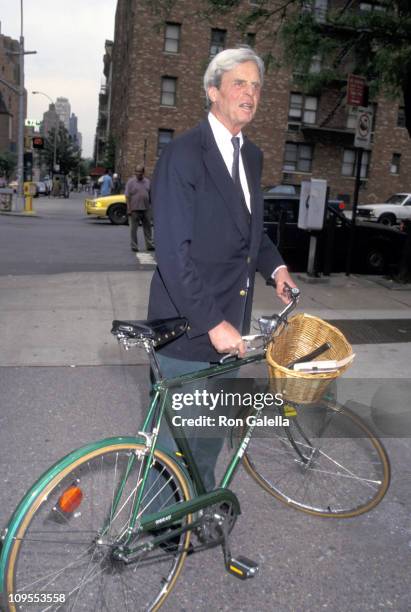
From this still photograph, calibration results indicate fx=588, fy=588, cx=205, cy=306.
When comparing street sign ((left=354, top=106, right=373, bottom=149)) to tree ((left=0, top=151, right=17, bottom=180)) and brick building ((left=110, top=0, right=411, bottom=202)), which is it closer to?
brick building ((left=110, top=0, right=411, bottom=202))

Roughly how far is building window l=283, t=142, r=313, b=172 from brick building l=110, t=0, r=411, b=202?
60 millimetres

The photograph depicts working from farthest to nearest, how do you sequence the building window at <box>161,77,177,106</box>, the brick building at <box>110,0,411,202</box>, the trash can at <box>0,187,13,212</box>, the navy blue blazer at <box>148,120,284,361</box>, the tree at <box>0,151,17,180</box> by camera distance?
the tree at <box>0,151,17,180</box> → the building window at <box>161,77,177,106</box> → the brick building at <box>110,0,411,202</box> → the trash can at <box>0,187,13,212</box> → the navy blue blazer at <box>148,120,284,361</box>

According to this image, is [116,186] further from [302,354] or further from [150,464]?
[150,464]

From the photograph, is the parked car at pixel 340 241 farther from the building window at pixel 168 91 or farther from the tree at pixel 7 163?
the tree at pixel 7 163

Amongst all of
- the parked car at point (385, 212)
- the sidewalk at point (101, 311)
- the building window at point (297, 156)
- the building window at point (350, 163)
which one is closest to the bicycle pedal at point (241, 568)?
the sidewalk at point (101, 311)

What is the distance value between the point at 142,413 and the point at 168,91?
31622mm

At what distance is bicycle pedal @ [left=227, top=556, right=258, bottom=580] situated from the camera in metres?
2.47

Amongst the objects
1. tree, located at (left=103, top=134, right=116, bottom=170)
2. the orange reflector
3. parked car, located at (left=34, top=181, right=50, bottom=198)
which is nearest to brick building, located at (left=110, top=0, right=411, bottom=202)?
tree, located at (left=103, top=134, right=116, bottom=170)

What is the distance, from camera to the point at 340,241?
1127 cm

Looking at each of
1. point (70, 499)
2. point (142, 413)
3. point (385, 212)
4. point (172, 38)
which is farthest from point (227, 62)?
point (172, 38)

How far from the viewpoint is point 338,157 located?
36.0m

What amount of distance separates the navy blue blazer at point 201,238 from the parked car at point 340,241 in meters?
8.48

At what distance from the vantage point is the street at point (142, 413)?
2.66m

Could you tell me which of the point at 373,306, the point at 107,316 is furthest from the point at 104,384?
the point at 373,306
